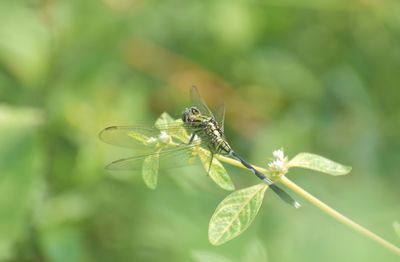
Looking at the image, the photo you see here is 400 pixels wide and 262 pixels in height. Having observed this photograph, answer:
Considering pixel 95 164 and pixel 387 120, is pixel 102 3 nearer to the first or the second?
pixel 95 164

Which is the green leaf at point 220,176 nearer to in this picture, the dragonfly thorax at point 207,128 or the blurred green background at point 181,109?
the dragonfly thorax at point 207,128

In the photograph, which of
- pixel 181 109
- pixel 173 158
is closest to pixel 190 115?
pixel 173 158

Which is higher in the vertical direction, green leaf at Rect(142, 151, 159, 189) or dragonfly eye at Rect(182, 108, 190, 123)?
dragonfly eye at Rect(182, 108, 190, 123)

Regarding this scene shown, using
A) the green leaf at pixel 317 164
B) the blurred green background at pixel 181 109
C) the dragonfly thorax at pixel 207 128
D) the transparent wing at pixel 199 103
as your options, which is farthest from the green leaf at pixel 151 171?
the blurred green background at pixel 181 109

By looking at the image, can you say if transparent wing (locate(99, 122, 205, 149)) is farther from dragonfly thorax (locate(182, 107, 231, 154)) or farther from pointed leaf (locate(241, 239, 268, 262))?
pointed leaf (locate(241, 239, 268, 262))

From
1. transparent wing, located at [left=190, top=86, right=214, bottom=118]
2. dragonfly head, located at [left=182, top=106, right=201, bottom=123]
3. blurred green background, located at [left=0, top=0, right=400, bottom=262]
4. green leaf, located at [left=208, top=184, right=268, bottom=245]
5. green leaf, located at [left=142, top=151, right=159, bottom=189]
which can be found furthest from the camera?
blurred green background, located at [left=0, top=0, right=400, bottom=262]

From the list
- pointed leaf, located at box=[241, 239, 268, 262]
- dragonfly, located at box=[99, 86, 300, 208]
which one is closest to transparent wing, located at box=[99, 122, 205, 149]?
dragonfly, located at box=[99, 86, 300, 208]

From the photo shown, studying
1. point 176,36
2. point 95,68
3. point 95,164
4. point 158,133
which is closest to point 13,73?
point 95,68
